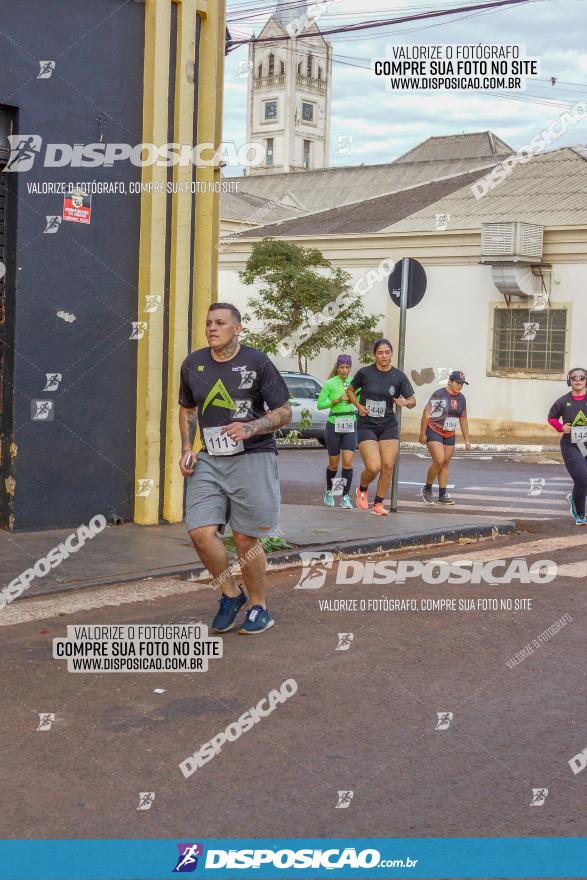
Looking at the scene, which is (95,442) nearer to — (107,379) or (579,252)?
(107,379)

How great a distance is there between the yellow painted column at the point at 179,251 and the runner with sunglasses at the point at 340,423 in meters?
3.22

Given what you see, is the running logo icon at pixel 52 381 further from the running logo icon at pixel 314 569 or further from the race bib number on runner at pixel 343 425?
the race bib number on runner at pixel 343 425

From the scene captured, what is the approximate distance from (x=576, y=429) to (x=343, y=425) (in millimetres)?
2711

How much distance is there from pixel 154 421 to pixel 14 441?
A: 141 centimetres

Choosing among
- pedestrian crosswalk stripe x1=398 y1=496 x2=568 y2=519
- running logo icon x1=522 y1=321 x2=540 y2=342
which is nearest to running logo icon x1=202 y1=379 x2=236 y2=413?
pedestrian crosswalk stripe x1=398 y1=496 x2=568 y2=519

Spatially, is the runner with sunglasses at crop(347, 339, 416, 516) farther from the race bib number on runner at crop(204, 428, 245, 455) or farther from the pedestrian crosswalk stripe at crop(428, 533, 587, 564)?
the race bib number on runner at crop(204, 428, 245, 455)

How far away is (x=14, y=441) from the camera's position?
1038cm

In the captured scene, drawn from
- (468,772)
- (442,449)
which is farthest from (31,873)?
(442,449)

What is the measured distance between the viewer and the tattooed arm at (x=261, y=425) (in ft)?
23.1

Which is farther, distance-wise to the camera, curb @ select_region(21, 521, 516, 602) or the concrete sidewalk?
the concrete sidewalk

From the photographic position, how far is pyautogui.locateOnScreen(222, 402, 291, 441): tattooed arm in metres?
7.04

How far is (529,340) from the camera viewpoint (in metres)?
29.5

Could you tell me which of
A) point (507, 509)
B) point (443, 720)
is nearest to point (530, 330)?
point (507, 509)

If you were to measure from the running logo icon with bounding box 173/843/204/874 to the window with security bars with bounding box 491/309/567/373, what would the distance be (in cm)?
2580
